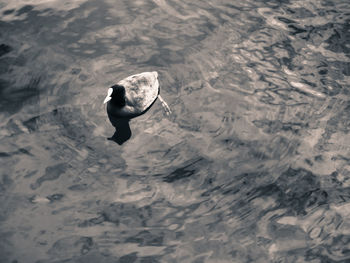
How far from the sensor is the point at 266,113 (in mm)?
10078

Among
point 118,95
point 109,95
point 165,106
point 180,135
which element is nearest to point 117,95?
point 118,95

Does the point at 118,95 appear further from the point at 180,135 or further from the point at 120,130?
the point at 180,135

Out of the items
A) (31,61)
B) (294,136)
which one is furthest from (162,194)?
(31,61)

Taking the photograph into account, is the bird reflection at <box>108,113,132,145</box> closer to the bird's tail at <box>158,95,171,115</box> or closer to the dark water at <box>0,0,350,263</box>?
the dark water at <box>0,0,350,263</box>

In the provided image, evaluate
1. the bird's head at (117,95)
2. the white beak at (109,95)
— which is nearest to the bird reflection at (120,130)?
the bird's head at (117,95)

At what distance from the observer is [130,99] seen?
33.4 feet

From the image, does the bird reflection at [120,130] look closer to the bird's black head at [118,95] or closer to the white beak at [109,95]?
the bird's black head at [118,95]

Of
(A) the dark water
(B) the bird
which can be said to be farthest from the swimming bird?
(A) the dark water

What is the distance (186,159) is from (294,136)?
2352 millimetres

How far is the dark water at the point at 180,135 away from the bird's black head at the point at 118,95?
16.7 inches

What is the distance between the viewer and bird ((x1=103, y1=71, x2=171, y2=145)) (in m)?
9.89

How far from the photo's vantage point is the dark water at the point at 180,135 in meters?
7.98

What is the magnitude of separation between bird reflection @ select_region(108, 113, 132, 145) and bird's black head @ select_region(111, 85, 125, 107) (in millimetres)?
354

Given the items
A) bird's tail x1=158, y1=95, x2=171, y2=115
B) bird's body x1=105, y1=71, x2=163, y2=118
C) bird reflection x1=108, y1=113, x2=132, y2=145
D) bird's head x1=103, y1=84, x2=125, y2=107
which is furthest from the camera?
bird's tail x1=158, y1=95, x2=171, y2=115
